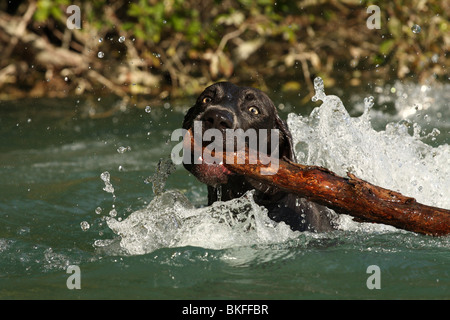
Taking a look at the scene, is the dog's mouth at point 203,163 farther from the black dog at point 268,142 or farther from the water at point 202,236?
the water at point 202,236

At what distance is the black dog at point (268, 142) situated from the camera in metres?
4.65

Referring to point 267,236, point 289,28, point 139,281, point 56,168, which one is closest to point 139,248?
point 139,281

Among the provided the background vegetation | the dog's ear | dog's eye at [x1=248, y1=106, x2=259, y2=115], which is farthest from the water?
the background vegetation

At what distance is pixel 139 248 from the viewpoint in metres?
4.57

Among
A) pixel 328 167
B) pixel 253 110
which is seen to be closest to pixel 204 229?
pixel 253 110

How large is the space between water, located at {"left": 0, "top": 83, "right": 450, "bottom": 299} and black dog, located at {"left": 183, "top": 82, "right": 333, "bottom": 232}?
0.33 ft

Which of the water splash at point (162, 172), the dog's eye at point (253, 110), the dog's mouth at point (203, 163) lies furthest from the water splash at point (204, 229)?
the dog's eye at point (253, 110)

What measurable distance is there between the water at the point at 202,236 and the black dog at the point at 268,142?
101 millimetres

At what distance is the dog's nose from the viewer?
4375 mm

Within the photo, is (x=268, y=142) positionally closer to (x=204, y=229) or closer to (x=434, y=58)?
(x=204, y=229)

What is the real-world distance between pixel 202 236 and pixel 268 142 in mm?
807

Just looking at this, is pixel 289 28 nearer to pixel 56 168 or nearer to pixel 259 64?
pixel 259 64

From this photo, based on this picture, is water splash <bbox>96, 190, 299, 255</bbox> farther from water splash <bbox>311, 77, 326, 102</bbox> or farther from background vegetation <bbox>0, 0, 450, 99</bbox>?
background vegetation <bbox>0, 0, 450, 99</bbox>

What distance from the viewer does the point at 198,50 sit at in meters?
11.7
